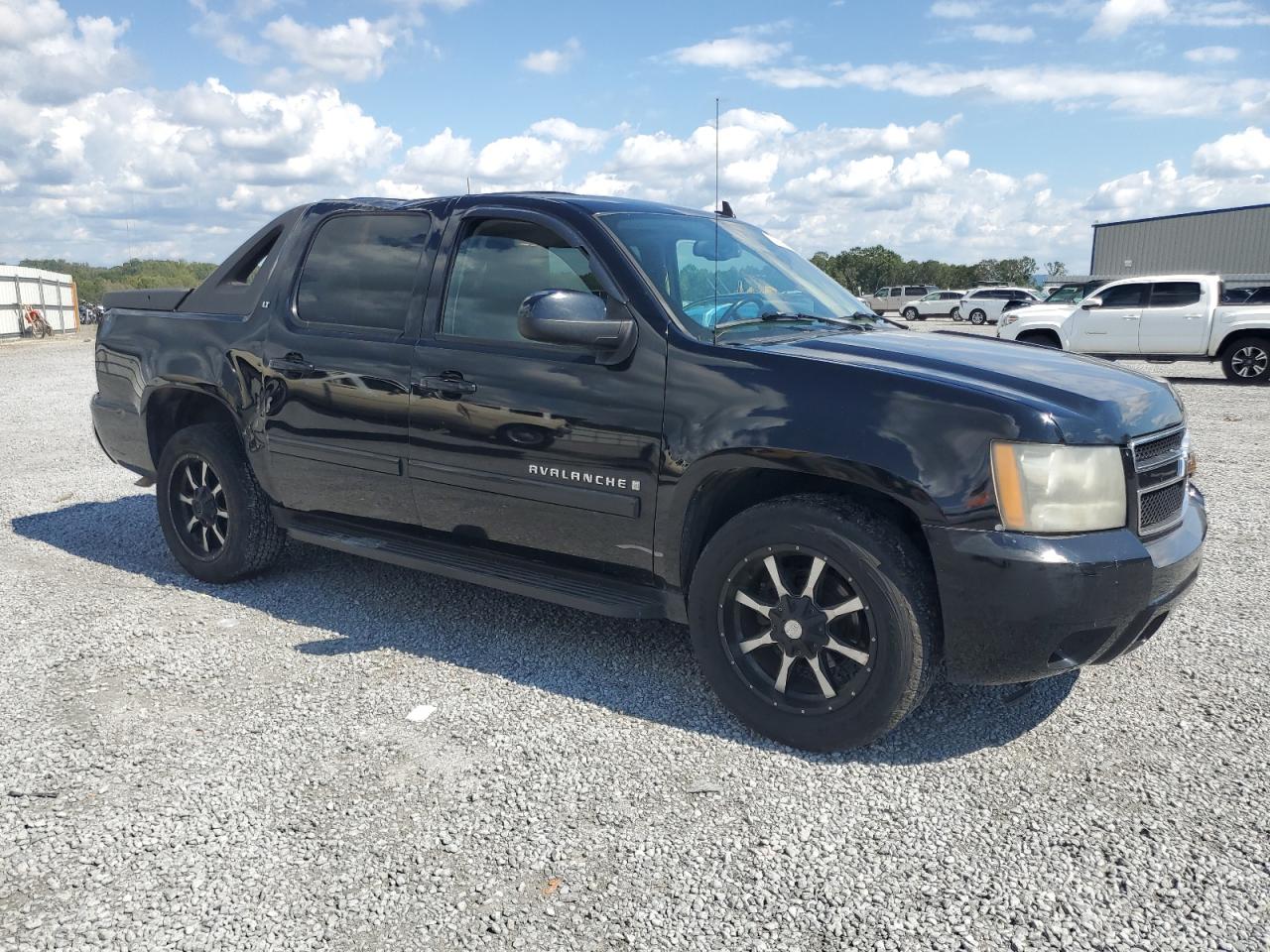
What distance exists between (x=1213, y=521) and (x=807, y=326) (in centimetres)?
397

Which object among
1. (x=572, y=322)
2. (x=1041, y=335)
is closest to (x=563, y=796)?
(x=572, y=322)

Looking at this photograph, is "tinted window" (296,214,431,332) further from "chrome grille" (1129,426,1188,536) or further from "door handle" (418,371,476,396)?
"chrome grille" (1129,426,1188,536)

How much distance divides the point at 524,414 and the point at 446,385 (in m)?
0.43

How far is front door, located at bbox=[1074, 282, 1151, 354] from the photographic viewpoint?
55.0 ft

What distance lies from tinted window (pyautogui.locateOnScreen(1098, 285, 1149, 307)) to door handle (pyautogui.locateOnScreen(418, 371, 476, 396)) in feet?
52.2

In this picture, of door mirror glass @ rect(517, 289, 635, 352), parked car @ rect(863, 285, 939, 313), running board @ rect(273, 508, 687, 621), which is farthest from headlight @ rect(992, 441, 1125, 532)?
parked car @ rect(863, 285, 939, 313)

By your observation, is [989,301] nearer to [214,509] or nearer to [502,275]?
[214,509]

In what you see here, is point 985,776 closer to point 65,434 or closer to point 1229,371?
point 65,434

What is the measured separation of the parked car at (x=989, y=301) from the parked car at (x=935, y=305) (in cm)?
492

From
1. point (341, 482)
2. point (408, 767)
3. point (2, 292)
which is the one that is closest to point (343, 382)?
point (341, 482)

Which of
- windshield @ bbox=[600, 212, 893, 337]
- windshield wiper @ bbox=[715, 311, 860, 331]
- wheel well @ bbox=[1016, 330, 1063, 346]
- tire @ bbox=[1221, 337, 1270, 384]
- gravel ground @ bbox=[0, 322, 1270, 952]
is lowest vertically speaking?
gravel ground @ bbox=[0, 322, 1270, 952]

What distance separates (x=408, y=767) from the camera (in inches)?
126

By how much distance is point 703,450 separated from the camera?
336 cm

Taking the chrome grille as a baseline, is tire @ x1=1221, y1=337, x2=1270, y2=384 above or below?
below
